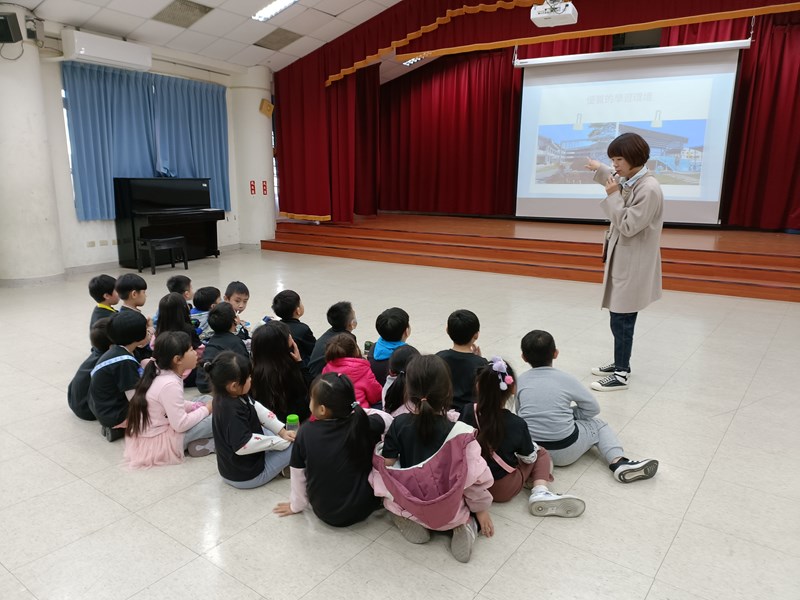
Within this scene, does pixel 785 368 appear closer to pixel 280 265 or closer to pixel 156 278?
pixel 280 265

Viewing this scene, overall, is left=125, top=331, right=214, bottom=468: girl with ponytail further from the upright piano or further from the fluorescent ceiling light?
the fluorescent ceiling light

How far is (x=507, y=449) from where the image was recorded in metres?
1.80

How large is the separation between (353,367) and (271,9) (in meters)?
5.95

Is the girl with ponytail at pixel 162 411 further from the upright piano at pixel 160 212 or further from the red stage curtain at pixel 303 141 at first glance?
the red stage curtain at pixel 303 141

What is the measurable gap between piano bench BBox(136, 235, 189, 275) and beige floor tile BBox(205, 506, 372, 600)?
5.46m

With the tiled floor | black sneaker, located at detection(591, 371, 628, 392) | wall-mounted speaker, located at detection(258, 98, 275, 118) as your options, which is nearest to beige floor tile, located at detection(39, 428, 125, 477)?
the tiled floor

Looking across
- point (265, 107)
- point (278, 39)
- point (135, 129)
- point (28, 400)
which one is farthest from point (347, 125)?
point (28, 400)

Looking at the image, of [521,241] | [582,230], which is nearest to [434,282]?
[521,241]

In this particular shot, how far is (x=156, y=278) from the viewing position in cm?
628

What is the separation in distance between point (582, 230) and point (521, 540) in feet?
22.3

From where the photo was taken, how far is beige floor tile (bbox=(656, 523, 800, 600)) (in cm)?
149

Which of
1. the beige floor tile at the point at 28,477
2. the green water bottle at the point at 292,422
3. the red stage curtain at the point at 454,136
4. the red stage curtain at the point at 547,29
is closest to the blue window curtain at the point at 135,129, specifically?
the red stage curtain at the point at 547,29

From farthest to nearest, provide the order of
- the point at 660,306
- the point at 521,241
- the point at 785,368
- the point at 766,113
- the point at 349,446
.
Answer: the point at 766,113 → the point at 521,241 → the point at 660,306 → the point at 785,368 → the point at 349,446

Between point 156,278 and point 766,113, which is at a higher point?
point 766,113
